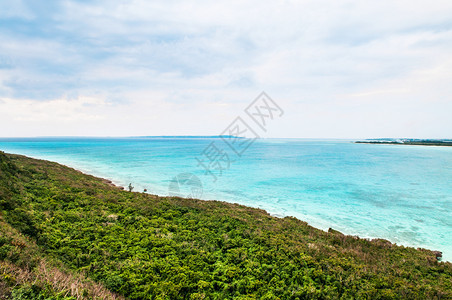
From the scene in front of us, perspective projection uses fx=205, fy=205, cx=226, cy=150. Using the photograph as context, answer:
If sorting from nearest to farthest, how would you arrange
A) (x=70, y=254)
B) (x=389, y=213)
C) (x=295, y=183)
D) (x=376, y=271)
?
(x=70, y=254)
(x=376, y=271)
(x=389, y=213)
(x=295, y=183)

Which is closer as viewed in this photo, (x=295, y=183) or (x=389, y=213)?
(x=389, y=213)

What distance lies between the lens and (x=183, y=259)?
870cm

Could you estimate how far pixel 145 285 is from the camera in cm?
701

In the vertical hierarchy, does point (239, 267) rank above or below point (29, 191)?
below

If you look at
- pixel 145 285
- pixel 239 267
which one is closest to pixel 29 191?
pixel 145 285

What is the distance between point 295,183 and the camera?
3341 centimetres

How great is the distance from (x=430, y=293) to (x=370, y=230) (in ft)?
35.3

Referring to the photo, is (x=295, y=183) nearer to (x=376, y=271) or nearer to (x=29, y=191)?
(x=376, y=271)

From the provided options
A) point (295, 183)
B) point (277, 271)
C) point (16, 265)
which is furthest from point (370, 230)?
point (16, 265)

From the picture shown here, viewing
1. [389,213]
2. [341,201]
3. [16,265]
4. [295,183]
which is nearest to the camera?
[16,265]

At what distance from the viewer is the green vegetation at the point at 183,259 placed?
6.77 meters

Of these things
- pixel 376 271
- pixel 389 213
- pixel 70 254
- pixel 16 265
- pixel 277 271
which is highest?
pixel 16 265

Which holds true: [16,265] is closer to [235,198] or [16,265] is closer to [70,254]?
[70,254]

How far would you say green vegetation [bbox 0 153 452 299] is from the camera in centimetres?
677
